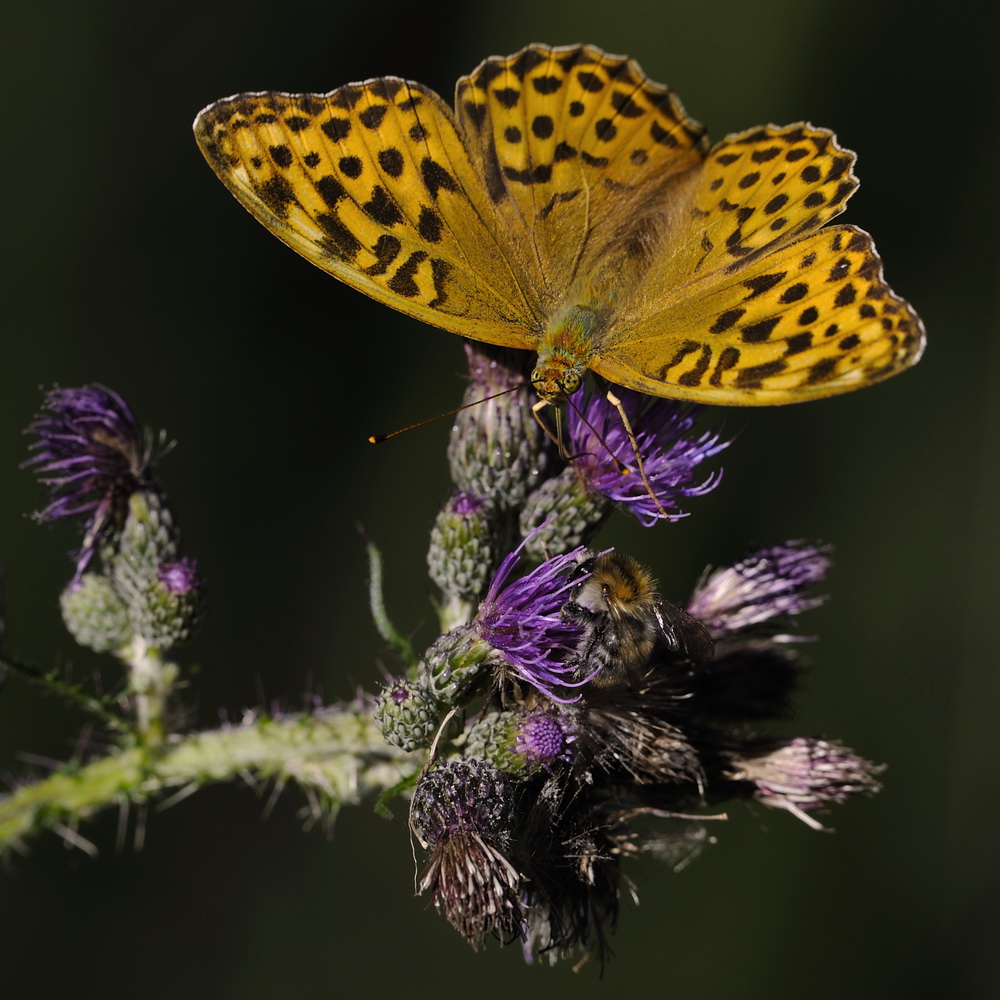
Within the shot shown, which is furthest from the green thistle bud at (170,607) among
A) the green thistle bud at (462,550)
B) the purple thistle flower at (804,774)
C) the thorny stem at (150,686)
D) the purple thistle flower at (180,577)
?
the purple thistle flower at (804,774)

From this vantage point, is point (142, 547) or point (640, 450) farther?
point (142, 547)

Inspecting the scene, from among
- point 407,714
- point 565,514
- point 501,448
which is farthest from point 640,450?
point 407,714

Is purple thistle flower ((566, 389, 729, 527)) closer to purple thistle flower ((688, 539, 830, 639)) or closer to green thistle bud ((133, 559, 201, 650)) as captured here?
purple thistle flower ((688, 539, 830, 639))

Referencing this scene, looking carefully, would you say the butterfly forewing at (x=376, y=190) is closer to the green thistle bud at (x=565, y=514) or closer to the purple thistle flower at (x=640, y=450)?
the purple thistle flower at (x=640, y=450)

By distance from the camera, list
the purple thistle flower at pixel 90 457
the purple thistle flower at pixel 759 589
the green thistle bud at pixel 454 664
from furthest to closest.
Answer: the purple thistle flower at pixel 90 457 → the purple thistle flower at pixel 759 589 → the green thistle bud at pixel 454 664

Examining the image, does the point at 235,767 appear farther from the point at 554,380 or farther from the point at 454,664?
the point at 554,380

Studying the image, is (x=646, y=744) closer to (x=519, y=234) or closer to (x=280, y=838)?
(x=519, y=234)

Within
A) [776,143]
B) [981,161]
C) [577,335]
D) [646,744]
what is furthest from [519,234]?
[981,161]
